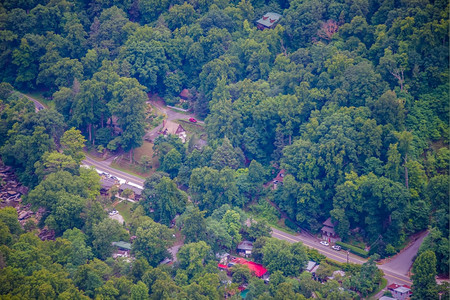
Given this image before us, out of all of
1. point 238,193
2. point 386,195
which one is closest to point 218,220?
point 238,193

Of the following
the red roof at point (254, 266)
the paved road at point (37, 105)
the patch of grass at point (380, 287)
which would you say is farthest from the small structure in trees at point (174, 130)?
the patch of grass at point (380, 287)

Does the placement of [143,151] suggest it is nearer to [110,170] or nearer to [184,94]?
[110,170]

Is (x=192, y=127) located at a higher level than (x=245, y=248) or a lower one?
higher

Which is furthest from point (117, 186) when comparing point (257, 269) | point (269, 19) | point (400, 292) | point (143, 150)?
point (400, 292)

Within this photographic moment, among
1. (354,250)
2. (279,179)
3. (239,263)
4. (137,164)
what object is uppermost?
(279,179)

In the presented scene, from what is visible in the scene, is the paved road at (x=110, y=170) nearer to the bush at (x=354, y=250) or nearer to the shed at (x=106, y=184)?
the shed at (x=106, y=184)

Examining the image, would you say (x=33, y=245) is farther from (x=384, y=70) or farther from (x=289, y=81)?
(x=384, y=70)
